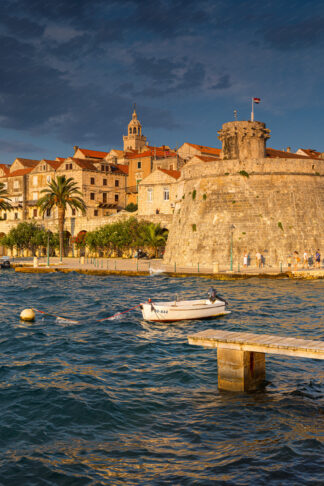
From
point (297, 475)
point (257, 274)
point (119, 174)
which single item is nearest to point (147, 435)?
point (297, 475)

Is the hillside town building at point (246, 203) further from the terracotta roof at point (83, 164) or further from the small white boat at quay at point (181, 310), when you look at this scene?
the terracotta roof at point (83, 164)

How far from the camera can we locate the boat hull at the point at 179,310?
66.7 feet

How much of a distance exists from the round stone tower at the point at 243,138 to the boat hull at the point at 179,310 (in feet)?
98.7

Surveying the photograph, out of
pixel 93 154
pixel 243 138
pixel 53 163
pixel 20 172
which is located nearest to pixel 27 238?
pixel 53 163

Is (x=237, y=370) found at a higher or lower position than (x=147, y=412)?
higher

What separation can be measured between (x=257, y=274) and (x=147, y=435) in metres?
26.0

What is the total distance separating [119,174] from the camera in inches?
3145

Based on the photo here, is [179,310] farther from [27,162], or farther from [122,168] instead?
[27,162]

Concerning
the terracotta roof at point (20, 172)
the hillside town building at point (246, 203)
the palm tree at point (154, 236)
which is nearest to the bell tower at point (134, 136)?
the terracotta roof at point (20, 172)

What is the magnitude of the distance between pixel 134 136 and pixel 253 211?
310 ft

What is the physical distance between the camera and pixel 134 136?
132000mm

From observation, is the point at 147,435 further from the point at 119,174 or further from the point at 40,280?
the point at 119,174

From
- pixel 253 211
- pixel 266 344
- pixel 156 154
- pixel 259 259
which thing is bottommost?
pixel 266 344

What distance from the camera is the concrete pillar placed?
448 inches
